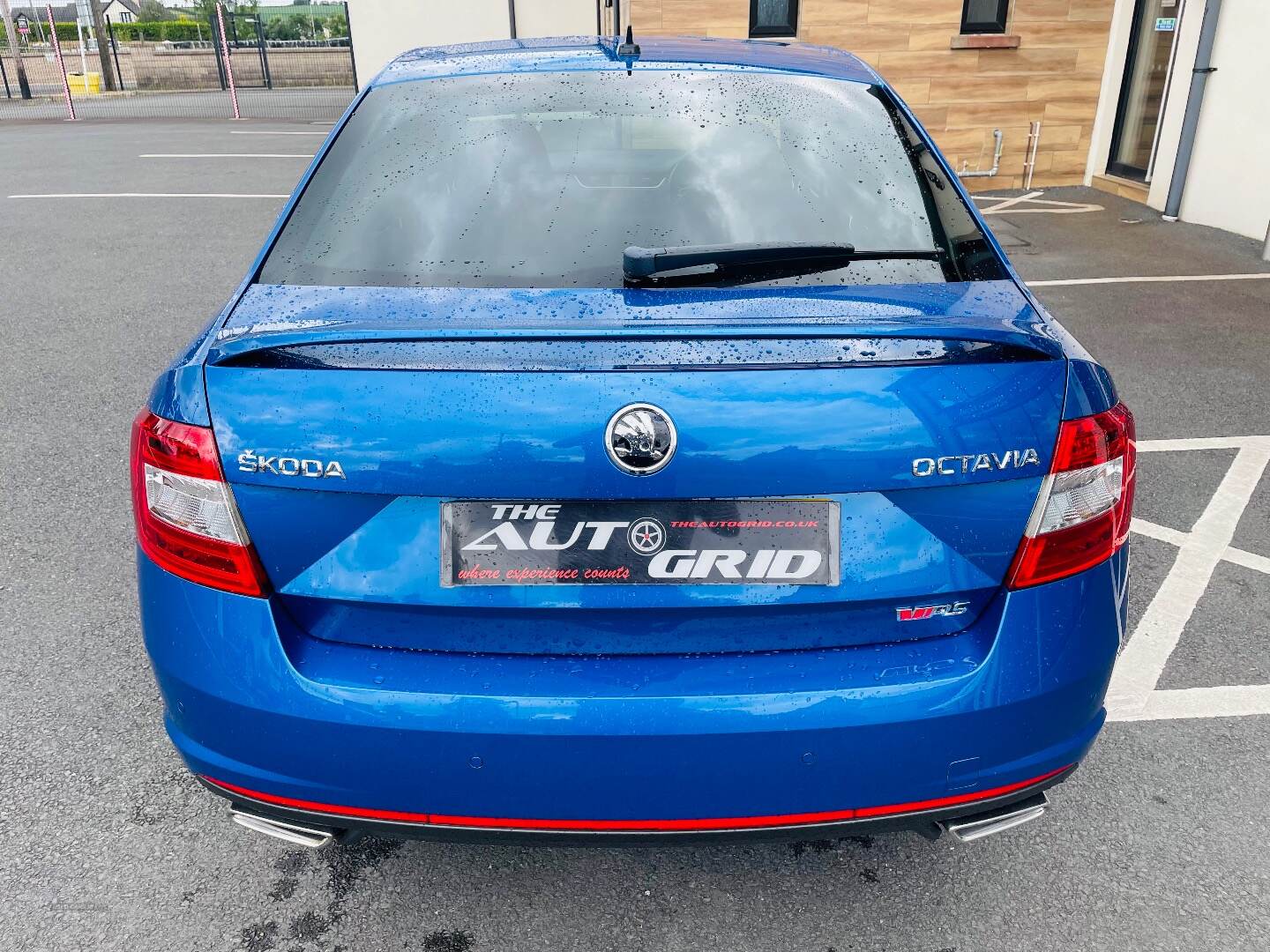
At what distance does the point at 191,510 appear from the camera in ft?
5.55

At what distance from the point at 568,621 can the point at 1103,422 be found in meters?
0.98

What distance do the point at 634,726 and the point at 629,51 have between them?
193 centimetres

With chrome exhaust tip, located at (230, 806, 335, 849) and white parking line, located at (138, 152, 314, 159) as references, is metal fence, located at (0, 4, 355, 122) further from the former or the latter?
chrome exhaust tip, located at (230, 806, 335, 849)

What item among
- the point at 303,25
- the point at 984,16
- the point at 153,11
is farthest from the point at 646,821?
the point at 153,11

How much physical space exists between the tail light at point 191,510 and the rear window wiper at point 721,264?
842 mm

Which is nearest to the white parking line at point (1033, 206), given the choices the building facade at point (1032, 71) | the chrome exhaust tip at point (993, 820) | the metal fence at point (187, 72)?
the building facade at point (1032, 71)

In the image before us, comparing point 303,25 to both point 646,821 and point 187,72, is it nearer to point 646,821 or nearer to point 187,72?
point 187,72

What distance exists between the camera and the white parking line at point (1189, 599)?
2820 millimetres

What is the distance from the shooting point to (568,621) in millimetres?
1659

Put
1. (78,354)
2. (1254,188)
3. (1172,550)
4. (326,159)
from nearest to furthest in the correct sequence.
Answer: (326,159) < (1172,550) < (78,354) < (1254,188)

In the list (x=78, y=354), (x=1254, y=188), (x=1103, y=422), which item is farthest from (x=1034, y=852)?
(x=1254, y=188)

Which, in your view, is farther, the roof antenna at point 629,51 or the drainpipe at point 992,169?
the drainpipe at point 992,169

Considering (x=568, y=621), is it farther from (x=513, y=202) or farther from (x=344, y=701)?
(x=513, y=202)

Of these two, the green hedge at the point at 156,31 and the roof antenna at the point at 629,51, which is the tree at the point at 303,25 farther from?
the roof antenna at the point at 629,51
